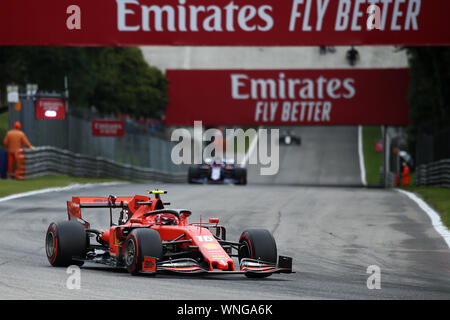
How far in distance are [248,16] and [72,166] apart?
11515mm

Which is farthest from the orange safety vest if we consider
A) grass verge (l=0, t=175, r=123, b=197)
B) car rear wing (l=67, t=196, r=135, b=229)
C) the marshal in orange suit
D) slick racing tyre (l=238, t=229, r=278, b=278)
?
slick racing tyre (l=238, t=229, r=278, b=278)

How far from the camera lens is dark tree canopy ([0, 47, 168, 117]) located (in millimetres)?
51781

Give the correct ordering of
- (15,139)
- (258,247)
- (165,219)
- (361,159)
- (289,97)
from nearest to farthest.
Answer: (258,247) < (165,219) < (15,139) < (289,97) < (361,159)

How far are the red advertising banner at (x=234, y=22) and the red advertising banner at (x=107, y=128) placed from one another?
39.6 feet

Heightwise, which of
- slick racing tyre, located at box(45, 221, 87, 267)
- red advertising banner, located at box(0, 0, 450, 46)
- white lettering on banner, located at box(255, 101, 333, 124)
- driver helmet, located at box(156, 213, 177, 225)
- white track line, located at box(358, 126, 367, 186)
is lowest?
white track line, located at box(358, 126, 367, 186)

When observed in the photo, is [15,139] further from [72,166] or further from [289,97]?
[289,97]

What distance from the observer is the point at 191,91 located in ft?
163

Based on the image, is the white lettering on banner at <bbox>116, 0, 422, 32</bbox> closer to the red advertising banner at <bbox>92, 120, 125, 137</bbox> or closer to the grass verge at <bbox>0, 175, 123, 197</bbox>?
the grass verge at <bbox>0, 175, 123, 197</bbox>

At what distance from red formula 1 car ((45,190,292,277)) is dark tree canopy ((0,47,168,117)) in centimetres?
3837

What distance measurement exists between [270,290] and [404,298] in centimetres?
132

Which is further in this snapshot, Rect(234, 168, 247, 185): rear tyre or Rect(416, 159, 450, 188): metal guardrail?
Rect(234, 168, 247, 185): rear tyre

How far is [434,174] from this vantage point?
106 ft

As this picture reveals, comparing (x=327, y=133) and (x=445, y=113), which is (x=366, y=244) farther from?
(x=327, y=133)

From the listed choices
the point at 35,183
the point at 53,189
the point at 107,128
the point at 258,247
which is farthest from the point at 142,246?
the point at 107,128
